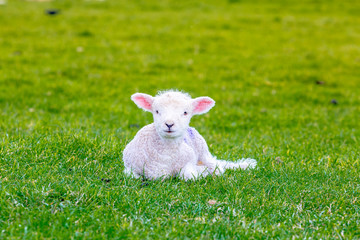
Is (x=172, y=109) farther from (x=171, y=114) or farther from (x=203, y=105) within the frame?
A: (x=203, y=105)

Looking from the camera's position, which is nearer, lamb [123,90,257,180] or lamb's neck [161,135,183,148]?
lamb [123,90,257,180]

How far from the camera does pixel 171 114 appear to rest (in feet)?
16.3

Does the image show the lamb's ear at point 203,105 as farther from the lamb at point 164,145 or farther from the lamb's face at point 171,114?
the lamb's face at point 171,114

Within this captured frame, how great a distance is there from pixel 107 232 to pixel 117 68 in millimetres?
9490

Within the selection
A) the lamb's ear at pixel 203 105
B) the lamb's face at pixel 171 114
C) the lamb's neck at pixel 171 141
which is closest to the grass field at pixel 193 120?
the lamb's neck at pixel 171 141

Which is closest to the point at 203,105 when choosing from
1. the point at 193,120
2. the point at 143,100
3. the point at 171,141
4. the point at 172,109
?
the point at 172,109

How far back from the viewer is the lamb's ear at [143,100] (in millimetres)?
5215

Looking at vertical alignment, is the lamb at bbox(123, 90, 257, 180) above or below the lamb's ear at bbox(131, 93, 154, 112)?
below

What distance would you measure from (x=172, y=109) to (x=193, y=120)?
4.68 m

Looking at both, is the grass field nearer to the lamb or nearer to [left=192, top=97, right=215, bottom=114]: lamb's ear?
the lamb

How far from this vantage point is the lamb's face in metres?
4.90

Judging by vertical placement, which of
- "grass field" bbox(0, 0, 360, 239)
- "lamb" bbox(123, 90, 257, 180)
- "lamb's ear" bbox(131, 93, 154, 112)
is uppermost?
"lamb's ear" bbox(131, 93, 154, 112)

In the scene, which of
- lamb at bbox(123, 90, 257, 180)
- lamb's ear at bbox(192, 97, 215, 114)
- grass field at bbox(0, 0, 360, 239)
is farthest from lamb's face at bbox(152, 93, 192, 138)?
grass field at bbox(0, 0, 360, 239)

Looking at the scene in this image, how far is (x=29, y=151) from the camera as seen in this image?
5.61m
